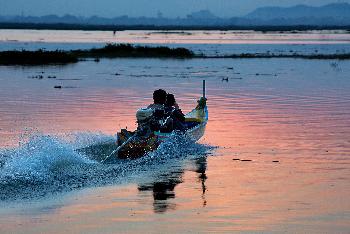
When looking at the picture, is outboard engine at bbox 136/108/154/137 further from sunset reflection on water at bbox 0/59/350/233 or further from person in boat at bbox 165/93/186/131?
sunset reflection on water at bbox 0/59/350/233

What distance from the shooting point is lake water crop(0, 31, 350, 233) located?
12.3 meters

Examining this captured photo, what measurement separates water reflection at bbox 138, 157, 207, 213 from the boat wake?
1.18 ft

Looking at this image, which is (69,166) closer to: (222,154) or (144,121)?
(144,121)

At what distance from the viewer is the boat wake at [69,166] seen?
14.3 metres


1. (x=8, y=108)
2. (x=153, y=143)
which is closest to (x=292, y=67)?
(x=8, y=108)

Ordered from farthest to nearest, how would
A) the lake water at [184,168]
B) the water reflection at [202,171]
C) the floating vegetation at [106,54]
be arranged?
1. the floating vegetation at [106,54]
2. the water reflection at [202,171]
3. the lake water at [184,168]

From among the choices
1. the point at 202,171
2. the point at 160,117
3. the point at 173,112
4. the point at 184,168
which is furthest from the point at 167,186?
the point at 173,112

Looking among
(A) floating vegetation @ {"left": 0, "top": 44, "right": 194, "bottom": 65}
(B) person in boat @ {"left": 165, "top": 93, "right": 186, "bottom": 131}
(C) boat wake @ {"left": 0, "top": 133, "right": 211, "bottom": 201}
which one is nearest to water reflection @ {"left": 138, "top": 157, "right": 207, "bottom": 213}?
(C) boat wake @ {"left": 0, "top": 133, "right": 211, "bottom": 201}

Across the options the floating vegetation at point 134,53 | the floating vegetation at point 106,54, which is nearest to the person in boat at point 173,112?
the floating vegetation at point 106,54

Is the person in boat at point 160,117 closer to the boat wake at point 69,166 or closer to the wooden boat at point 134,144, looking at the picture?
the wooden boat at point 134,144

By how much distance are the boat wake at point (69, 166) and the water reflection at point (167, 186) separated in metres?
0.36

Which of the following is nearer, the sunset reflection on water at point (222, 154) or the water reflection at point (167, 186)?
the sunset reflection on water at point (222, 154)

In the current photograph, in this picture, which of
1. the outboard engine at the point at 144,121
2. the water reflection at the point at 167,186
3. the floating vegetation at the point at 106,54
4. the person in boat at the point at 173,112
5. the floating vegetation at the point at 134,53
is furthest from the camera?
the floating vegetation at the point at 134,53

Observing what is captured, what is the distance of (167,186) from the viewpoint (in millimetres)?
14930
